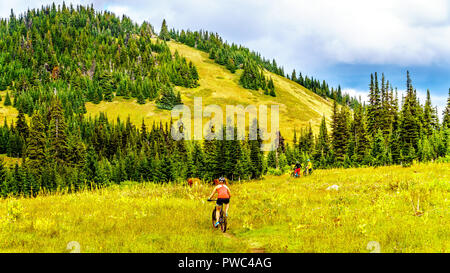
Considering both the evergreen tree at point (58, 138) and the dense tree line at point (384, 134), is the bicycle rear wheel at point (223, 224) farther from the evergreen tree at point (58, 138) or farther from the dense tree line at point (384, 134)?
the evergreen tree at point (58, 138)

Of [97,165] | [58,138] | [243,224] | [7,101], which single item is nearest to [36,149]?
[58,138]

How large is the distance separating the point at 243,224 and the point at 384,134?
59.5 metres

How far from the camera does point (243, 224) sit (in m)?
13.0

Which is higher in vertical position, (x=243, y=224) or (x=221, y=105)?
(x=221, y=105)

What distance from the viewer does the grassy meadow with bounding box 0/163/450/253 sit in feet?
31.7

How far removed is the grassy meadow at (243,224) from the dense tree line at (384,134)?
33518mm

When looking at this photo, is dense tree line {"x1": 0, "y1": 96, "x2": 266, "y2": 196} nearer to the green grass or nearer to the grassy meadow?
the grassy meadow

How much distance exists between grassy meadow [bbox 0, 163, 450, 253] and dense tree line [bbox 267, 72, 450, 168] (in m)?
33.5

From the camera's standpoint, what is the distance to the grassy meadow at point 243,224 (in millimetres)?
9664

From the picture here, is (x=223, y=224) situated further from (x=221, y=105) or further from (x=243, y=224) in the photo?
(x=221, y=105)

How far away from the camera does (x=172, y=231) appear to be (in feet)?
38.4

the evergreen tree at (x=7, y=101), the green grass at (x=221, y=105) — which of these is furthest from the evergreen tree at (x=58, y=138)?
the evergreen tree at (x=7, y=101)

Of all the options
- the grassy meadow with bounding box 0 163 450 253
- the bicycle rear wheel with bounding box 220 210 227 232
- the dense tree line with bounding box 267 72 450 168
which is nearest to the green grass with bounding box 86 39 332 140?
the dense tree line with bounding box 267 72 450 168
